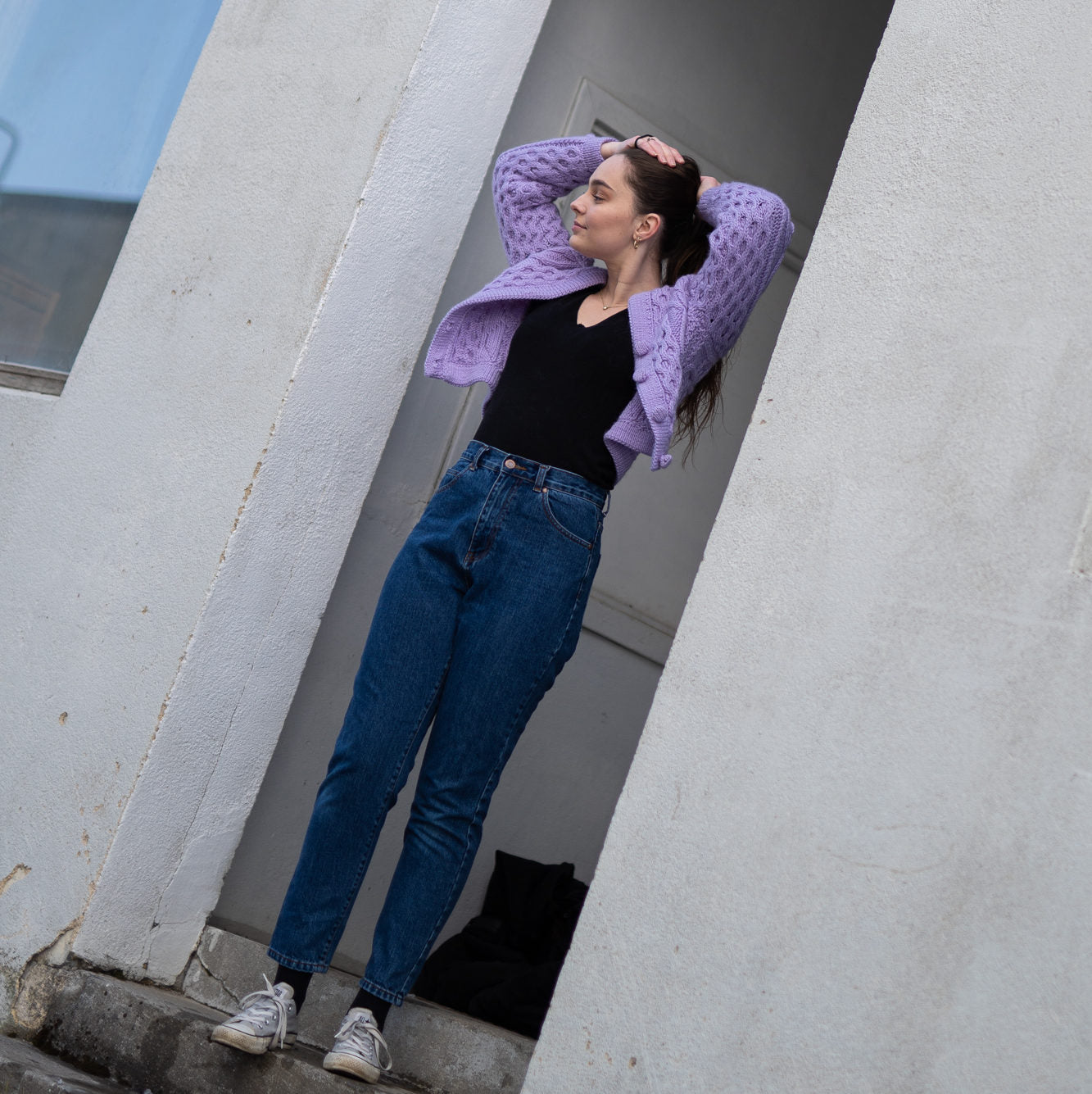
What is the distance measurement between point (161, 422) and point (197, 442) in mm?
149

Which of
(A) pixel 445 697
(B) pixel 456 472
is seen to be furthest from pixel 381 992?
(B) pixel 456 472

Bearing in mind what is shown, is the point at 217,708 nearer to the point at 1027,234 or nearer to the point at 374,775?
the point at 374,775

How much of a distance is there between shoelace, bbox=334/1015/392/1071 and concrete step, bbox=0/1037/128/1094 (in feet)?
1.63

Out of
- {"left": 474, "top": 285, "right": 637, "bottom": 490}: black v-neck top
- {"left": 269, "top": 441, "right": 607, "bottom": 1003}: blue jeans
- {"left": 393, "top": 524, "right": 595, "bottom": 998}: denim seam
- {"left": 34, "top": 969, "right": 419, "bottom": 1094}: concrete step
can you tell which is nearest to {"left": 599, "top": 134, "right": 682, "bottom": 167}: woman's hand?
{"left": 474, "top": 285, "right": 637, "bottom": 490}: black v-neck top

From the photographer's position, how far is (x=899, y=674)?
1.91 m

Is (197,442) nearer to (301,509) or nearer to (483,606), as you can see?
(301,509)

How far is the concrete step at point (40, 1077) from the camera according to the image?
2.37 metres

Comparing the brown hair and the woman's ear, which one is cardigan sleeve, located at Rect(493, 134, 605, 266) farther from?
the woman's ear

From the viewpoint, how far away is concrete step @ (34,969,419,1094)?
2.39m

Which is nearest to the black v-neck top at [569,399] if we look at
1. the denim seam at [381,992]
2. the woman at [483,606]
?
the woman at [483,606]

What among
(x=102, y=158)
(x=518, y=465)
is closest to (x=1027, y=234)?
(x=518, y=465)

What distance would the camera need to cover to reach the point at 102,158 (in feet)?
12.7

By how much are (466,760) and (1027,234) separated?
1391mm

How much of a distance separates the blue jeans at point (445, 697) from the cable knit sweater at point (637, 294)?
254 mm
